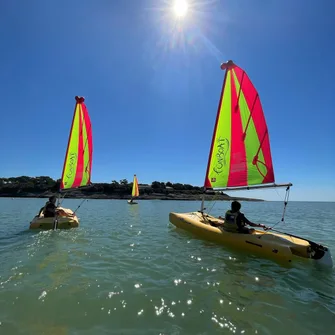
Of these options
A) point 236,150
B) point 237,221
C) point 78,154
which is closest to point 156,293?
point 237,221

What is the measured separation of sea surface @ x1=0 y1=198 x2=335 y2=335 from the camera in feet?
14.3

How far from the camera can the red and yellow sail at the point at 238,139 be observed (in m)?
11.9

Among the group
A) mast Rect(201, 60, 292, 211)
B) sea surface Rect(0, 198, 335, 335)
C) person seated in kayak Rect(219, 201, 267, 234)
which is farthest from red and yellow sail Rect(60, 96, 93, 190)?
person seated in kayak Rect(219, 201, 267, 234)

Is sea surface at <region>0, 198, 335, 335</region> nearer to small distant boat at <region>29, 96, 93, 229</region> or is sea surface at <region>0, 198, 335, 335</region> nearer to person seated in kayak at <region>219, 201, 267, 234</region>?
person seated in kayak at <region>219, 201, 267, 234</region>

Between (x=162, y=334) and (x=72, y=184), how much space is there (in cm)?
1325

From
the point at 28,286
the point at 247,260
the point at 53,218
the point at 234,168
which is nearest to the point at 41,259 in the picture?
the point at 28,286

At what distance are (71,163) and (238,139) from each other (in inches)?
405

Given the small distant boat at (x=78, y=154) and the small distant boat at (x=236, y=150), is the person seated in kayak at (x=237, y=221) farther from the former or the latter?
the small distant boat at (x=78, y=154)

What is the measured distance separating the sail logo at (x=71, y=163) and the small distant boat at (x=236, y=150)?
7652 millimetres

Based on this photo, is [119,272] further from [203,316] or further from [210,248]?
[210,248]

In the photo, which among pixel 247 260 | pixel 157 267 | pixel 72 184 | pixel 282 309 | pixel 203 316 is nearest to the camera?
pixel 203 316

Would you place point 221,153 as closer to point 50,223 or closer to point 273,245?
point 273,245

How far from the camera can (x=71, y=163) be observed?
15.5 metres

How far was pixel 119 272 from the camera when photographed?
702cm
